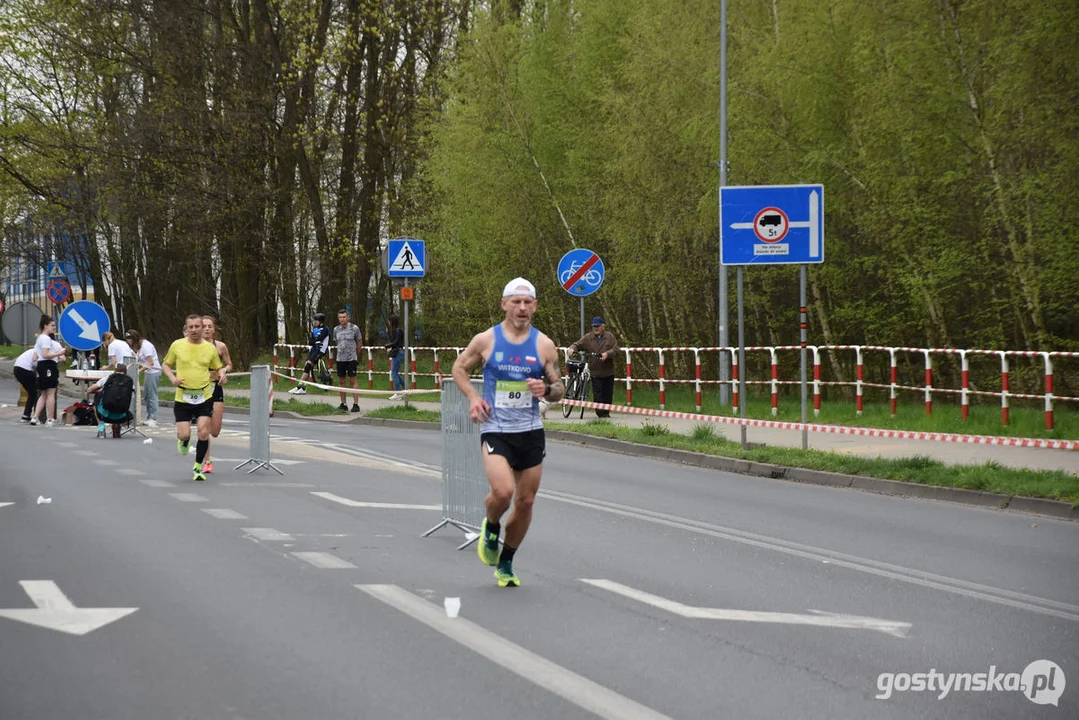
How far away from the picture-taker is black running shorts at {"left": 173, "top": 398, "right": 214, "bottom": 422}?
648 inches

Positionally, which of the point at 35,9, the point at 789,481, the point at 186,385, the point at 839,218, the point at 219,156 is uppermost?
the point at 35,9

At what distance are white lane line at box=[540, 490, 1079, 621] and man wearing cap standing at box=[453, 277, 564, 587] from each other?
2234 mm

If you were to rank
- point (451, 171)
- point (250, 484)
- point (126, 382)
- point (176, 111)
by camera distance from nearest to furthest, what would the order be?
point (250, 484) < point (126, 382) < point (451, 171) < point (176, 111)

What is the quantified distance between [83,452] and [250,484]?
207 inches

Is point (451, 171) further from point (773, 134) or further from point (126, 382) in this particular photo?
point (126, 382)

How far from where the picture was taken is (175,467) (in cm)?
1770

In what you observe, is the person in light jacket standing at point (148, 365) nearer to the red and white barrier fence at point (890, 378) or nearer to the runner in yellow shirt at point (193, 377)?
the red and white barrier fence at point (890, 378)

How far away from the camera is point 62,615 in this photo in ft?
26.4

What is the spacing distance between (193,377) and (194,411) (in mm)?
359

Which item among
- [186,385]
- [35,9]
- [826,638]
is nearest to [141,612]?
[826,638]

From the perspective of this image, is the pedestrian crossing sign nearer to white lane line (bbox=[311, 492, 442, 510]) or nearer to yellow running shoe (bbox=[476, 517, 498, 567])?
white lane line (bbox=[311, 492, 442, 510])

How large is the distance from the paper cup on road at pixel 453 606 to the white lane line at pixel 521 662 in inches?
1.8

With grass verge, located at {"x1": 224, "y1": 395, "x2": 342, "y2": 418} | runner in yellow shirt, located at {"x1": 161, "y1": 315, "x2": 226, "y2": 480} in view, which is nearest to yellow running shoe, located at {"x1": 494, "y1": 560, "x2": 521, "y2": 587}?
runner in yellow shirt, located at {"x1": 161, "y1": 315, "x2": 226, "y2": 480}

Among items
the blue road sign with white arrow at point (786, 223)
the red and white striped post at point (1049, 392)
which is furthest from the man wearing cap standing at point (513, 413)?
the red and white striped post at point (1049, 392)
